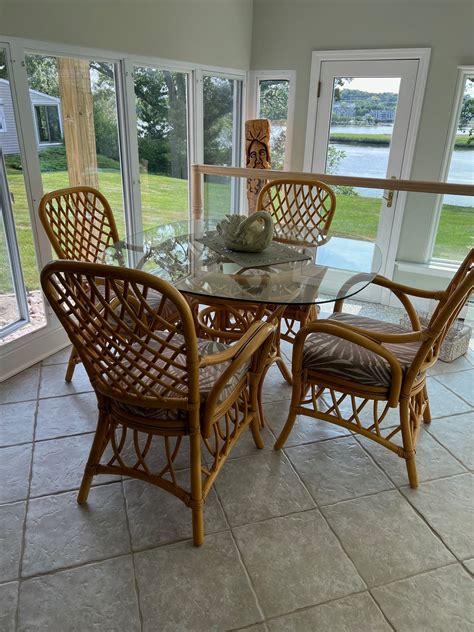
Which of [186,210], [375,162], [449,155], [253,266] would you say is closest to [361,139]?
[375,162]

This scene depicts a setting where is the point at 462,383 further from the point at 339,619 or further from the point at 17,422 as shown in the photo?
the point at 17,422

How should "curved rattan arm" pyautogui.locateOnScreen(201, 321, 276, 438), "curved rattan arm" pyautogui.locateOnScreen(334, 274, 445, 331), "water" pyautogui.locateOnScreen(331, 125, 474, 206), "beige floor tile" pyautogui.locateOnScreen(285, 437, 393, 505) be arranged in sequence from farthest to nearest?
1. "water" pyautogui.locateOnScreen(331, 125, 474, 206)
2. "curved rattan arm" pyautogui.locateOnScreen(334, 274, 445, 331)
3. "beige floor tile" pyautogui.locateOnScreen(285, 437, 393, 505)
4. "curved rattan arm" pyautogui.locateOnScreen(201, 321, 276, 438)

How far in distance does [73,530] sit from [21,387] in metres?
1.09

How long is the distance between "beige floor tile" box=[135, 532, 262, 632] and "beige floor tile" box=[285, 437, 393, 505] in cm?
46

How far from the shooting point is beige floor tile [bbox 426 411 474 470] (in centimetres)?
208

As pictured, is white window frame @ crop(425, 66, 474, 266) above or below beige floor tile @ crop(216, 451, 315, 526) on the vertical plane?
above

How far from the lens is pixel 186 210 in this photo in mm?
3912

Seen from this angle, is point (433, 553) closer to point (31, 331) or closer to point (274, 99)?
point (31, 331)

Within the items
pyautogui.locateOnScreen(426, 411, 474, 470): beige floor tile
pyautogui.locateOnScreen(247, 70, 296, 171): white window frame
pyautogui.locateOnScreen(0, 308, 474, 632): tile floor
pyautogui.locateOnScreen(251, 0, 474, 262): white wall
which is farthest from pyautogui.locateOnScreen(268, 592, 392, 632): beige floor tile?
pyautogui.locateOnScreen(247, 70, 296, 171): white window frame

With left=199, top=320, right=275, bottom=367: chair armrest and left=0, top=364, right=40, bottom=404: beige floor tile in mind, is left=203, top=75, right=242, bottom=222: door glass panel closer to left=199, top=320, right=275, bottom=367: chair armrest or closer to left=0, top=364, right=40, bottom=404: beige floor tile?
left=0, top=364, right=40, bottom=404: beige floor tile

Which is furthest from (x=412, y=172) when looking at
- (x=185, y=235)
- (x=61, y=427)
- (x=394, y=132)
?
(x=61, y=427)

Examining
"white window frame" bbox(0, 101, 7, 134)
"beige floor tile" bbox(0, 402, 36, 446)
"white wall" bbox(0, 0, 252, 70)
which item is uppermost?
"white wall" bbox(0, 0, 252, 70)

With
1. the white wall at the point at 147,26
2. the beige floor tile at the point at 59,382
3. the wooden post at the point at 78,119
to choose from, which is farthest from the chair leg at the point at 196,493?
the white wall at the point at 147,26

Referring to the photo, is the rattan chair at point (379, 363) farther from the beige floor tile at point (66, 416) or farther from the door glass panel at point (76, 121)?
the door glass panel at point (76, 121)
